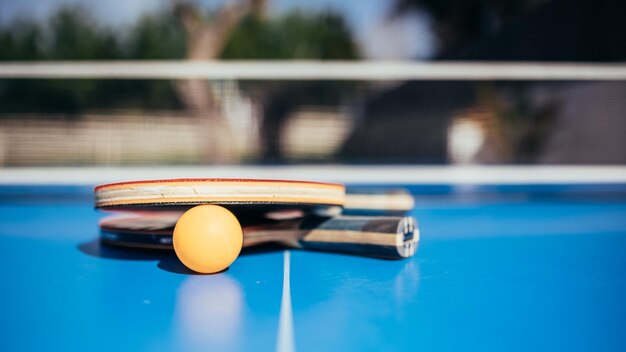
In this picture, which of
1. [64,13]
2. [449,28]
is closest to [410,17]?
[449,28]

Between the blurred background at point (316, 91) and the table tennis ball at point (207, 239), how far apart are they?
11.7ft

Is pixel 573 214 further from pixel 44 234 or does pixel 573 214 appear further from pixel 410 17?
pixel 410 17

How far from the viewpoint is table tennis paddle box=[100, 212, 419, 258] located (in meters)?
2.26

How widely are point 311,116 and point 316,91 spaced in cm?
382

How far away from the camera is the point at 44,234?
3.14m

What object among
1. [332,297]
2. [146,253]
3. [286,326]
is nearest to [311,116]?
[146,253]

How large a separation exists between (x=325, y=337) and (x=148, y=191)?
1.00m

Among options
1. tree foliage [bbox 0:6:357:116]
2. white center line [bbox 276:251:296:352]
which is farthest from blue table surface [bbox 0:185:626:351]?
tree foliage [bbox 0:6:357:116]

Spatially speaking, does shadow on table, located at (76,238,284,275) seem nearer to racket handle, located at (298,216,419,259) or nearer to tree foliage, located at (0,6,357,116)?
racket handle, located at (298,216,419,259)

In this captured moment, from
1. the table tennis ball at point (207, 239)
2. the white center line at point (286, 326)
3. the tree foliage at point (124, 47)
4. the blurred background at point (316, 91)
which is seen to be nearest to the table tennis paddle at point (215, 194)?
the table tennis ball at point (207, 239)

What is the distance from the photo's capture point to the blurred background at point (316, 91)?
1027 cm

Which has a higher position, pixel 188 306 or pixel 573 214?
pixel 573 214

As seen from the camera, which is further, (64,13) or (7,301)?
(64,13)

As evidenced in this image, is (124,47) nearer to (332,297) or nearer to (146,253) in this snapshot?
(146,253)
